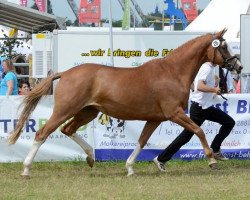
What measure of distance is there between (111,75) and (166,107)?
0.94 m

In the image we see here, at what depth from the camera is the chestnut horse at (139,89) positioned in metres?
10.9

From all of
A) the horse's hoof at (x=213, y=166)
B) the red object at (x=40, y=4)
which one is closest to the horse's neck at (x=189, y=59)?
the horse's hoof at (x=213, y=166)

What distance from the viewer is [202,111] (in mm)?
11969

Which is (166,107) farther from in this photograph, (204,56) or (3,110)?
(3,110)

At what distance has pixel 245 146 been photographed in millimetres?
13359

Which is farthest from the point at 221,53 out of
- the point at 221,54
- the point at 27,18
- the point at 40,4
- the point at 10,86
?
the point at 40,4

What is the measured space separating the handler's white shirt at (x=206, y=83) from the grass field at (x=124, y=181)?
1.09 m

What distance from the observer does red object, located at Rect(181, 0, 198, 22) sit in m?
36.5

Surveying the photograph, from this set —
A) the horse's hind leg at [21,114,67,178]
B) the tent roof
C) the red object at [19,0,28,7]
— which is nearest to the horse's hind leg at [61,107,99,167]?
the horse's hind leg at [21,114,67,178]

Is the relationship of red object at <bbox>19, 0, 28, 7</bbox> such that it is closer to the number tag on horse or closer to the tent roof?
the tent roof

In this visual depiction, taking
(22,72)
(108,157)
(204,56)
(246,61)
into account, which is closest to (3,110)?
(108,157)

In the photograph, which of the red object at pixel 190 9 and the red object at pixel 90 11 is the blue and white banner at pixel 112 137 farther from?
the red object at pixel 190 9

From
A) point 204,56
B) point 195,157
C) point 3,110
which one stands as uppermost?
point 204,56

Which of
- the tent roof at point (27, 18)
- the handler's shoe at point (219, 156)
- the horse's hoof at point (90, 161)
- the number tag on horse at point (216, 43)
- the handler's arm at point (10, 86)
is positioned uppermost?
the tent roof at point (27, 18)
